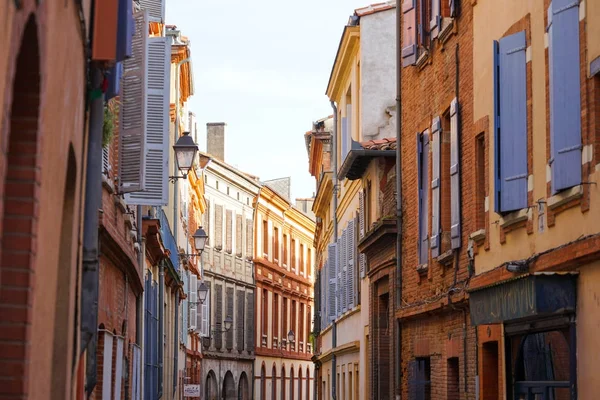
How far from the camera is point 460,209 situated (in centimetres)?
1656

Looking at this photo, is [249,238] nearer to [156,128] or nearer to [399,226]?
[399,226]

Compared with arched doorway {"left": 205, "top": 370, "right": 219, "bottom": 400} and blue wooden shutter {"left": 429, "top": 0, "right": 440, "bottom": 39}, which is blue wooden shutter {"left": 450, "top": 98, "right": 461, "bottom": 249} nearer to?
blue wooden shutter {"left": 429, "top": 0, "right": 440, "bottom": 39}

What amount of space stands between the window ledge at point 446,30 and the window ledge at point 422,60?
3.72 ft

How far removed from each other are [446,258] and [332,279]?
1566 centimetres

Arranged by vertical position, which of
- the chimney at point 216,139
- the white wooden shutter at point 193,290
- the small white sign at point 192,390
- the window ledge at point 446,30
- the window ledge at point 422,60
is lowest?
the small white sign at point 192,390

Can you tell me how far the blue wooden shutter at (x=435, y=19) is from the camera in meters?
18.3

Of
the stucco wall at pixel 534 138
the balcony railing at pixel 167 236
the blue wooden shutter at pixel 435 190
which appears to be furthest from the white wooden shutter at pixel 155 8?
the balcony railing at pixel 167 236

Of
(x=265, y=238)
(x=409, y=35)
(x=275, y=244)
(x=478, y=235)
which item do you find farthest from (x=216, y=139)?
(x=478, y=235)

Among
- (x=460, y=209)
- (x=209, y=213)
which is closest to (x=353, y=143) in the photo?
(x=460, y=209)

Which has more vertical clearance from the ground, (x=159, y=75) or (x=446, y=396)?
(x=159, y=75)

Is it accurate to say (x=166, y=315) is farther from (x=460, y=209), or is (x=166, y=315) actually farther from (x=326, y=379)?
(x=460, y=209)

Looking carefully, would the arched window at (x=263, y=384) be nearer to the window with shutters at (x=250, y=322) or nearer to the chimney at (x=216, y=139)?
the window with shutters at (x=250, y=322)

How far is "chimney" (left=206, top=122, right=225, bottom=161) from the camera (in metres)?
59.6

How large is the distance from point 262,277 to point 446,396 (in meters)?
41.0
